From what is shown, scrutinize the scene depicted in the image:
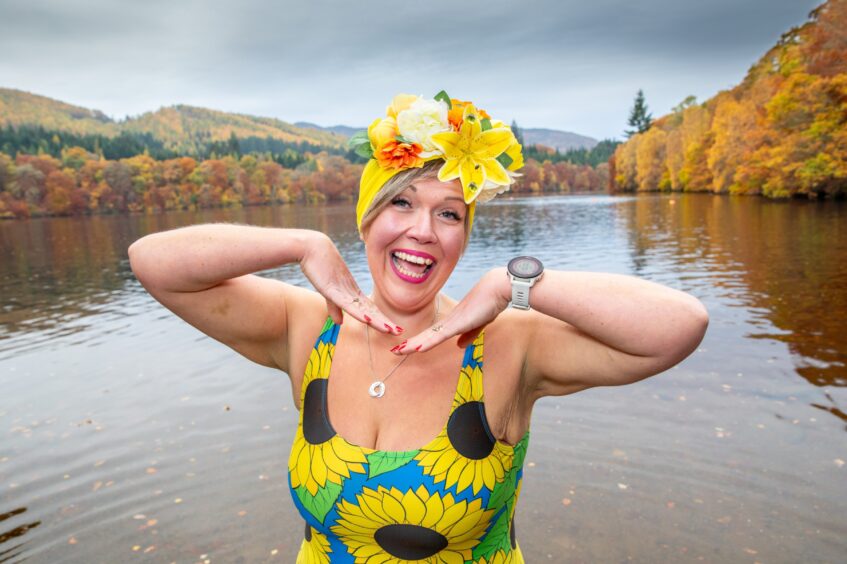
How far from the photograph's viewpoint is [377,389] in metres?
2.27

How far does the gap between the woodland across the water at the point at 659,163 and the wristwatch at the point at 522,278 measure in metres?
1.13

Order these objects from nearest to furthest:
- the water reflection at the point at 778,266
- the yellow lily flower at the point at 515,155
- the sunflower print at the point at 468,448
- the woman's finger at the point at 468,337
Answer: the sunflower print at the point at 468,448 → the woman's finger at the point at 468,337 → the yellow lily flower at the point at 515,155 → the water reflection at the point at 778,266

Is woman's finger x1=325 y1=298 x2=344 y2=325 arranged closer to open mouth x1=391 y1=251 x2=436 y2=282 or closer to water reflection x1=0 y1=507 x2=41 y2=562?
open mouth x1=391 y1=251 x2=436 y2=282

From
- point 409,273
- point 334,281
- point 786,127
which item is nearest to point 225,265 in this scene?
point 334,281

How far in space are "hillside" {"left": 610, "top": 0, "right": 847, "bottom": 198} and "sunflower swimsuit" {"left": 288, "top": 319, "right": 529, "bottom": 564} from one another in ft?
138

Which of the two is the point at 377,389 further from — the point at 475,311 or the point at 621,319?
the point at 621,319

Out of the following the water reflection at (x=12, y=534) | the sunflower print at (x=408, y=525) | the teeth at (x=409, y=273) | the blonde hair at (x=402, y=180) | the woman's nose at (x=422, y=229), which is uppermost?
the blonde hair at (x=402, y=180)

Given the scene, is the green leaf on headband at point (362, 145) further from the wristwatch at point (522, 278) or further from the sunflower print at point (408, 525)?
the sunflower print at point (408, 525)

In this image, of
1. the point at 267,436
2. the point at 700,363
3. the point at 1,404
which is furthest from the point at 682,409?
the point at 1,404

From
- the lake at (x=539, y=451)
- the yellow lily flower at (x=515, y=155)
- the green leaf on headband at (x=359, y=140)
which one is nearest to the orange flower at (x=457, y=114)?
the yellow lily flower at (x=515, y=155)

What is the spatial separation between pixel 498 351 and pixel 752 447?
6174 mm

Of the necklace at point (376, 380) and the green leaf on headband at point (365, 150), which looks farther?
the green leaf on headband at point (365, 150)

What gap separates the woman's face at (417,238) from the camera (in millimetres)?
2182

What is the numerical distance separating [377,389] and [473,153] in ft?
3.27
